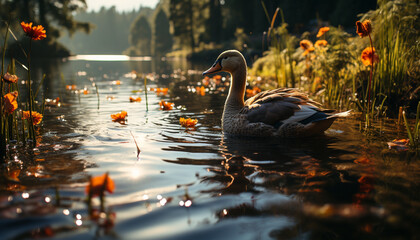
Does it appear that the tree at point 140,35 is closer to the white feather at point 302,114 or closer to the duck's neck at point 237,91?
the duck's neck at point 237,91

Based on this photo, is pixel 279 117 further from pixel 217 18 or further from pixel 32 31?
pixel 217 18

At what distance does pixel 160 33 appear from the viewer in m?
76.2

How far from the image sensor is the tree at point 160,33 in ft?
246

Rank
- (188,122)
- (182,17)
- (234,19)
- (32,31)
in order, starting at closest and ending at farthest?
(32,31) → (188,122) → (234,19) → (182,17)

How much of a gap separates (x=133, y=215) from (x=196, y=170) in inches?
43.9

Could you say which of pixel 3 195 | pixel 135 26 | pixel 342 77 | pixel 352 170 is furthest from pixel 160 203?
pixel 135 26

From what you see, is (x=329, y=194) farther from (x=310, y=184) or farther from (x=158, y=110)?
(x=158, y=110)

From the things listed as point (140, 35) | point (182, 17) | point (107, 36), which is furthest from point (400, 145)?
point (107, 36)

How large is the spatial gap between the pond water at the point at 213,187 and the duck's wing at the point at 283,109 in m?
0.31

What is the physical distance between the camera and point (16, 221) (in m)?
2.33

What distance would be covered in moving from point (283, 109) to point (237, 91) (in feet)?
3.25

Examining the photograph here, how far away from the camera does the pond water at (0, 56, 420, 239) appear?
229 cm

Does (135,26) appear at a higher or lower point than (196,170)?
higher

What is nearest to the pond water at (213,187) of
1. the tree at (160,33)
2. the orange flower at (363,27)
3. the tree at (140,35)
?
the orange flower at (363,27)
